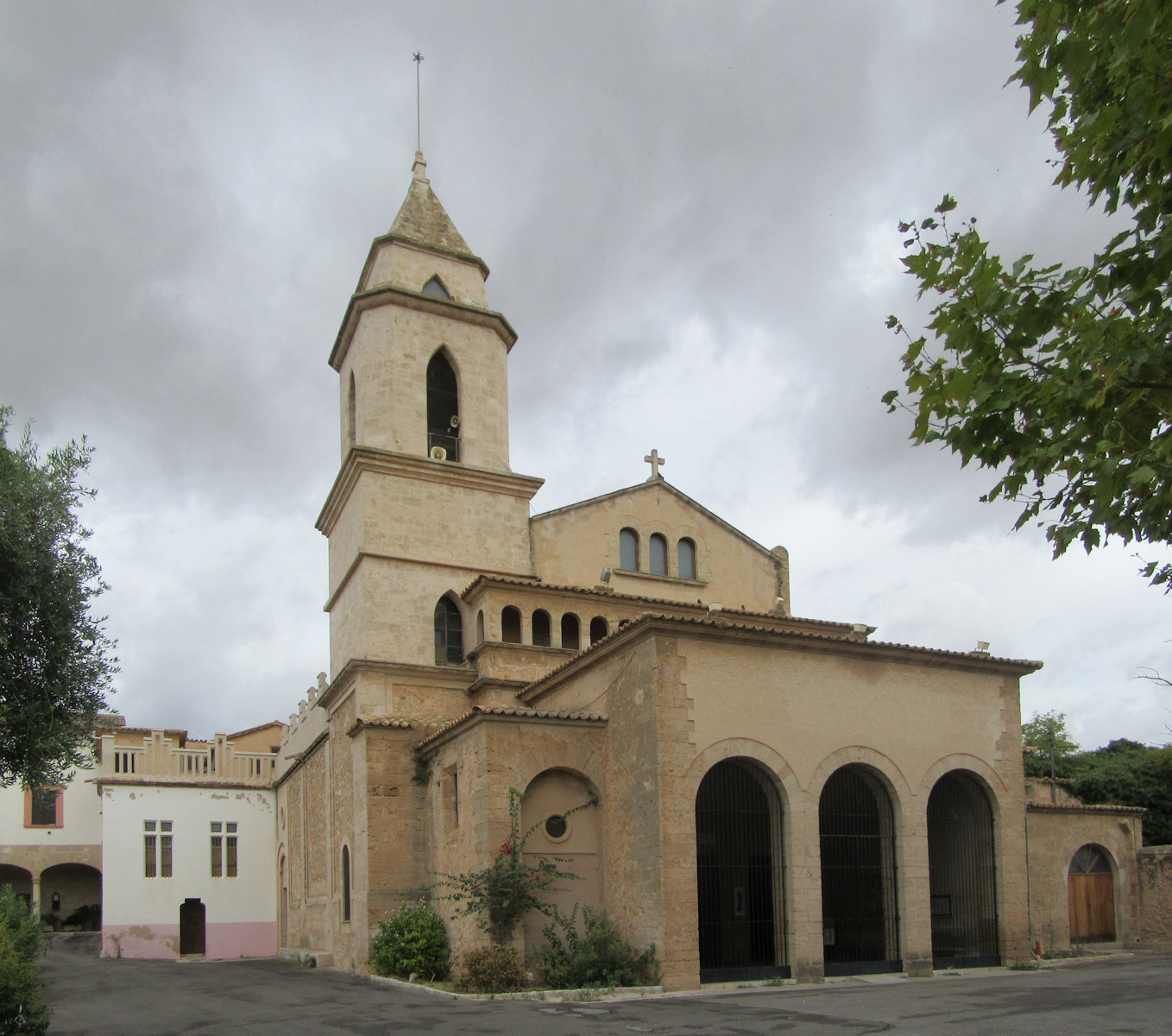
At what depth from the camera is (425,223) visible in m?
26.5

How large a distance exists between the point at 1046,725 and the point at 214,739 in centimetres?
3837

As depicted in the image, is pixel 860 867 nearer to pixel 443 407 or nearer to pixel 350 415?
pixel 443 407

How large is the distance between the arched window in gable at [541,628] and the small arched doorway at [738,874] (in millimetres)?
6780

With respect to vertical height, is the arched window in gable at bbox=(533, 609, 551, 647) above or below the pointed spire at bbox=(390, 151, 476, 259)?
below

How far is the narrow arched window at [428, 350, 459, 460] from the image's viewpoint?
983 inches

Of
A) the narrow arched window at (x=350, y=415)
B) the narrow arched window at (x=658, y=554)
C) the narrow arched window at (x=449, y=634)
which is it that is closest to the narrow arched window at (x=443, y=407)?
the narrow arched window at (x=350, y=415)

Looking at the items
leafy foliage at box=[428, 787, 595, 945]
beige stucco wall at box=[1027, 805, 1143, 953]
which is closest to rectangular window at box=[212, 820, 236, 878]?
leafy foliage at box=[428, 787, 595, 945]

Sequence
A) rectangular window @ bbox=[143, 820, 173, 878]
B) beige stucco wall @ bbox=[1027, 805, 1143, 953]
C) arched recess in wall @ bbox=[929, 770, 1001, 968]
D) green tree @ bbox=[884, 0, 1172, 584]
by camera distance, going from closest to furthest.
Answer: green tree @ bbox=[884, 0, 1172, 584] → arched recess in wall @ bbox=[929, 770, 1001, 968] → beige stucco wall @ bbox=[1027, 805, 1143, 953] → rectangular window @ bbox=[143, 820, 173, 878]

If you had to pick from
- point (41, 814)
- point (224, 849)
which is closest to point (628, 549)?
point (224, 849)

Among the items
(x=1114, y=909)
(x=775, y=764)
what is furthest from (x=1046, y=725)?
(x=775, y=764)

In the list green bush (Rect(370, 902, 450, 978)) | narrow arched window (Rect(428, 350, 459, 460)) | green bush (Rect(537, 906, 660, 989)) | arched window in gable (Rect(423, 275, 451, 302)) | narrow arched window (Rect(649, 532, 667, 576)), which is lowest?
green bush (Rect(370, 902, 450, 978))

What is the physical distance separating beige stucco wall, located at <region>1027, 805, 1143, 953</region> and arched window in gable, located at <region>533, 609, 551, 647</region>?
1060 centimetres

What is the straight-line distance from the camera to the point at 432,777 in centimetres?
2111

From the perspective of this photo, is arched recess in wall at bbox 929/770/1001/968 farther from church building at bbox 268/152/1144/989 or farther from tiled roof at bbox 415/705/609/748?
tiled roof at bbox 415/705/609/748
